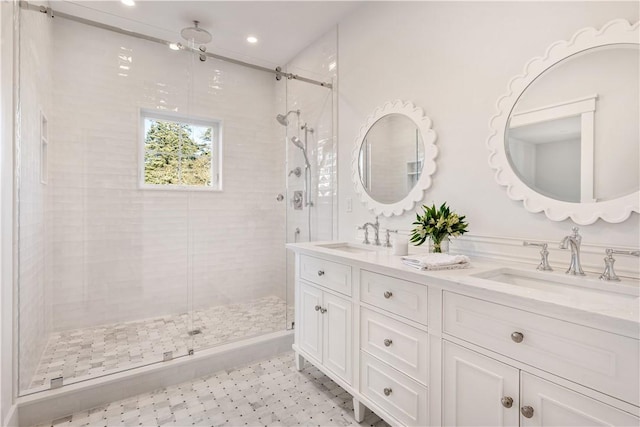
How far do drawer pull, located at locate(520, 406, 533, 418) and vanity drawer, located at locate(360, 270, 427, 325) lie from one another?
0.40 meters

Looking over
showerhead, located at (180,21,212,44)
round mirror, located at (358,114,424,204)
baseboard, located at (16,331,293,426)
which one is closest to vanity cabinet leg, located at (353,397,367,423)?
baseboard, located at (16,331,293,426)

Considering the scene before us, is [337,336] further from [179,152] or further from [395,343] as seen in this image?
[179,152]

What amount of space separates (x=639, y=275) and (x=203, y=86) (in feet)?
10.7

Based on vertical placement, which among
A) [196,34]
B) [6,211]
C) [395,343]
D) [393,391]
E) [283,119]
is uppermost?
[196,34]

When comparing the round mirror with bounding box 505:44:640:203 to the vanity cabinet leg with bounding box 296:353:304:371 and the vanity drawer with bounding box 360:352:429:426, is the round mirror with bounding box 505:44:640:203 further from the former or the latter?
the vanity cabinet leg with bounding box 296:353:304:371

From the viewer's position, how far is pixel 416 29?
1.99 meters

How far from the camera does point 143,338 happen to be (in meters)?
2.46

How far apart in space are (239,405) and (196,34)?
283cm

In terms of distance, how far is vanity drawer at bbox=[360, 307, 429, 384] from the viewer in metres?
1.29

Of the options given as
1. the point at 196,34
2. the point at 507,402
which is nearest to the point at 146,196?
the point at 196,34

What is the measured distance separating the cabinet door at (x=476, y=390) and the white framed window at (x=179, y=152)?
262 cm

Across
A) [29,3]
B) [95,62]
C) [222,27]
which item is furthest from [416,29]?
[95,62]

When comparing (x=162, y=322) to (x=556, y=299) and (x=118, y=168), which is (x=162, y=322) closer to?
(x=118, y=168)

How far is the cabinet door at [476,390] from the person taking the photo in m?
1.01
